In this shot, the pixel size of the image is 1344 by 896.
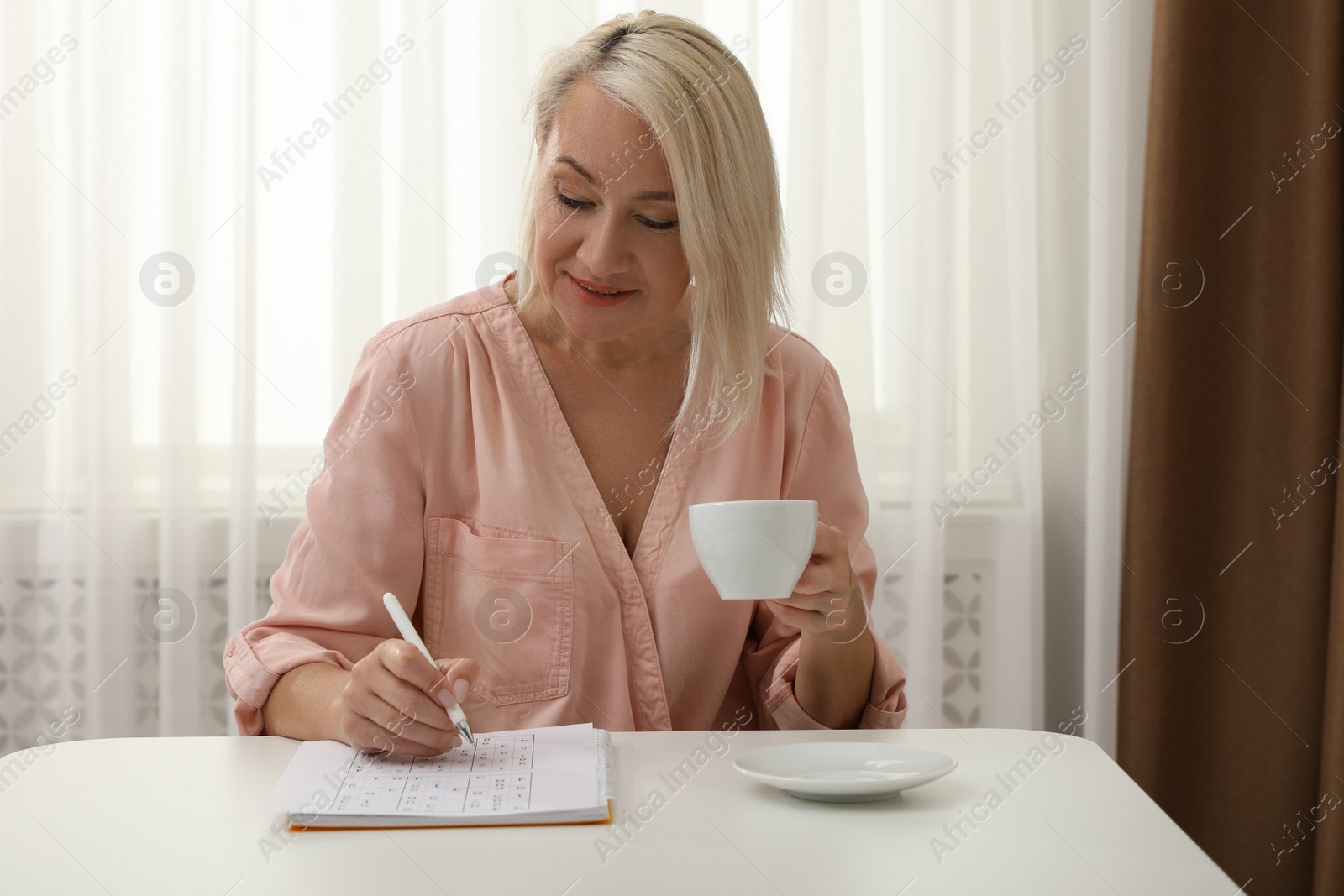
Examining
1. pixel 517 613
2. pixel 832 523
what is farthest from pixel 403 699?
pixel 832 523

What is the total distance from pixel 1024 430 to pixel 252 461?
1.41 meters

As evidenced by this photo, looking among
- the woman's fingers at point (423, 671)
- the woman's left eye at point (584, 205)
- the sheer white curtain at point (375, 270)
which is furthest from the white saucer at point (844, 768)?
the sheer white curtain at point (375, 270)

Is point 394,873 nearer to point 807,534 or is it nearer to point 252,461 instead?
point 807,534

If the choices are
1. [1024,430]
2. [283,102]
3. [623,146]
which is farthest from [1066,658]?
[283,102]

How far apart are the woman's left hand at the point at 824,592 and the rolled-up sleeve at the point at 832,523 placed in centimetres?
15

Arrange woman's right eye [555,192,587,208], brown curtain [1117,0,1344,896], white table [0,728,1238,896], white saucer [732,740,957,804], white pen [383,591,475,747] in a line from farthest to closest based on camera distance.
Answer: brown curtain [1117,0,1344,896] → woman's right eye [555,192,587,208] → white pen [383,591,475,747] → white saucer [732,740,957,804] → white table [0,728,1238,896]

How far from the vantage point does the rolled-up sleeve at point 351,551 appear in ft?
3.56

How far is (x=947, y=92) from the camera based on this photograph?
79.4 inches

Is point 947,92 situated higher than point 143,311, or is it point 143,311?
point 947,92

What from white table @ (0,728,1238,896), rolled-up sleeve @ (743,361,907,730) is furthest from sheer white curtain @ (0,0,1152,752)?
white table @ (0,728,1238,896)

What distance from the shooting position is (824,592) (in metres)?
0.97

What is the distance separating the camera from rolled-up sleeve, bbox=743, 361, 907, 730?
1.20 m

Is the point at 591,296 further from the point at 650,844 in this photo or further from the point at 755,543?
the point at 650,844

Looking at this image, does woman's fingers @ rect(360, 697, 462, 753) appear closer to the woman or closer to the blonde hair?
the woman
